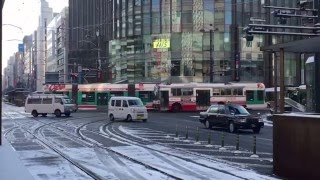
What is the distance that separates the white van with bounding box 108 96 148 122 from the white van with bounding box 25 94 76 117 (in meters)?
10.4

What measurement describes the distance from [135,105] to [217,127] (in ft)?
31.1

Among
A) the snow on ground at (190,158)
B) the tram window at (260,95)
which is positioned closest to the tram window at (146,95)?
the tram window at (260,95)

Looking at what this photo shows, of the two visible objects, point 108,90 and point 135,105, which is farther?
point 108,90

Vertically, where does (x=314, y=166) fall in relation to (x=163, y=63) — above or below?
below

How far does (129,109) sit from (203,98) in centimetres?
1916

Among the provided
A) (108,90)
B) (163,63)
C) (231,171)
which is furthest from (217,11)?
(231,171)

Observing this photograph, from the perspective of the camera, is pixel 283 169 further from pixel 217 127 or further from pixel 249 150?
pixel 217 127

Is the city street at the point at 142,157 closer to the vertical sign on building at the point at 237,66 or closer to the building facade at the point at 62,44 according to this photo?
the vertical sign on building at the point at 237,66

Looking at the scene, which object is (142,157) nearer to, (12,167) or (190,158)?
(190,158)

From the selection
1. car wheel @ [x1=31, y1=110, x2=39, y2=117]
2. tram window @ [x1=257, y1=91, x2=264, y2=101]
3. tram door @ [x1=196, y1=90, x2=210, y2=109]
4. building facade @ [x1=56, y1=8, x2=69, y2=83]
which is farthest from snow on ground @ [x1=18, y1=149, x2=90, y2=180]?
building facade @ [x1=56, y1=8, x2=69, y2=83]

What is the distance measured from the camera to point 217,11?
7300 centimetres

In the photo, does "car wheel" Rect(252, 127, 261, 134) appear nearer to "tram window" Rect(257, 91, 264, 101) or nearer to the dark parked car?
the dark parked car

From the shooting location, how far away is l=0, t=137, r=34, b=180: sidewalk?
39.7ft

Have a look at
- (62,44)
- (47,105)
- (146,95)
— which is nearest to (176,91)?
(146,95)
